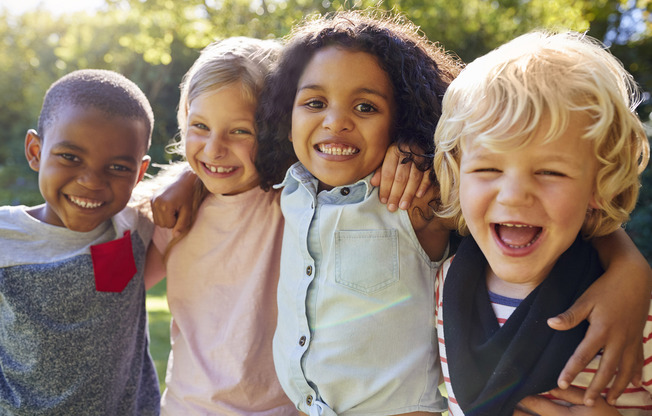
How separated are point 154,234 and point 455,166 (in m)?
1.46

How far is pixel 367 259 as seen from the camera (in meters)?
→ 1.84

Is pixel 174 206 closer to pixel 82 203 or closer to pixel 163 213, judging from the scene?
pixel 163 213

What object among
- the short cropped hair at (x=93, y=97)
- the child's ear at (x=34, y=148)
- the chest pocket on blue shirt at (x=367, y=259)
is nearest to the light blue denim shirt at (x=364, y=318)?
the chest pocket on blue shirt at (x=367, y=259)

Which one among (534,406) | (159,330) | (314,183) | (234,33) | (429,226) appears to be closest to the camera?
(534,406)

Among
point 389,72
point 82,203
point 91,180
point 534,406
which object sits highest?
point 389,72

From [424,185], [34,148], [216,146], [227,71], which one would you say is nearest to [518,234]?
A: [424,185]

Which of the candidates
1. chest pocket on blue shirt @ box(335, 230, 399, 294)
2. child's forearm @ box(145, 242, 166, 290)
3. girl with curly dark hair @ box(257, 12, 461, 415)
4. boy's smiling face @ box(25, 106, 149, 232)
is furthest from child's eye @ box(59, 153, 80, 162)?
chest pocket on blue shirt @ box(335, 230, 399, 294)

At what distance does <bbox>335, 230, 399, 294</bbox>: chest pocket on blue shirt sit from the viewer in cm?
183

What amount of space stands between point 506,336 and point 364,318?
18.6 inches

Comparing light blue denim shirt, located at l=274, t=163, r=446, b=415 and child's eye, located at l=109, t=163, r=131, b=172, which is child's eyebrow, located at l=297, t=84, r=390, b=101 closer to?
light blue denim shirt, located at l=274, t=163, r=446, b=415

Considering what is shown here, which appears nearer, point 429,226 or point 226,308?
point 429,226

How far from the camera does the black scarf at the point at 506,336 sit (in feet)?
4.90

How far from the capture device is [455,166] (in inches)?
66.6

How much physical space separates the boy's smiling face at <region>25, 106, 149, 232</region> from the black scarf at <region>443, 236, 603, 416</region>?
137 cm
